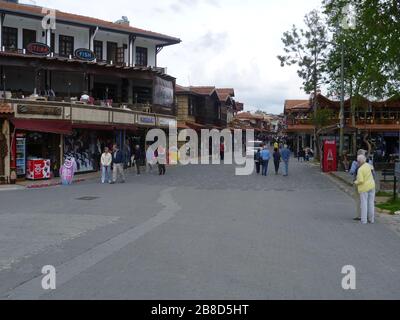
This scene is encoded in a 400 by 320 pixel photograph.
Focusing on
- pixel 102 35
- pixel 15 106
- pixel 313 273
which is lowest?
pixel 313 273

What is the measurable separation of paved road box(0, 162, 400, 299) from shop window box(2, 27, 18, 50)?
18.1 metres

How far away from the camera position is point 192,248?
361 inches

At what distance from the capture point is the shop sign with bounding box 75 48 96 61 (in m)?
32.1

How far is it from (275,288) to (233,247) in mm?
2676

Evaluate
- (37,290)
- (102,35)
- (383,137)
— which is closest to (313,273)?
(37,290)

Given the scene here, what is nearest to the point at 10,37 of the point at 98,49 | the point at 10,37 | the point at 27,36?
the point at 10,37

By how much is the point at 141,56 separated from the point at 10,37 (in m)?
11.0

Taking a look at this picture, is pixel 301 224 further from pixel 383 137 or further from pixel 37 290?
pixel 383 137

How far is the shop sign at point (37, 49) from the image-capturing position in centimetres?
2948

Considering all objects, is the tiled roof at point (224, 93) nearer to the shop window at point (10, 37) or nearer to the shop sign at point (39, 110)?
the shop window at point (10, 37)

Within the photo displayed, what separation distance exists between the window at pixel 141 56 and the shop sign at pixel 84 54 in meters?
8.53

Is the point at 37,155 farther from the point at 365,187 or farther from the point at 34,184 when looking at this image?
the point at 365,187

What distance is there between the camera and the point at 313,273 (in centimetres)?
747

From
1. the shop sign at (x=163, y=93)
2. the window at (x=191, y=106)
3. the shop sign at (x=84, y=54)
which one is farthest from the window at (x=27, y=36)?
the window at (x=191, y=106)
